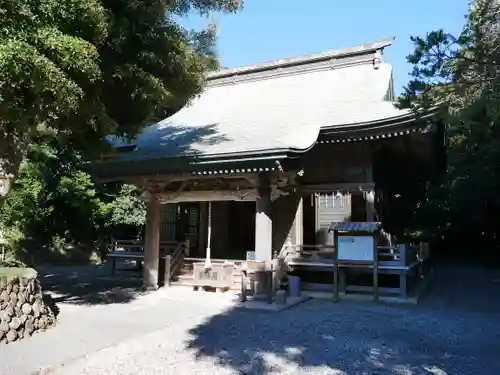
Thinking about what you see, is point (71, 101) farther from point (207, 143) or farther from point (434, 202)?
point (434, 202)

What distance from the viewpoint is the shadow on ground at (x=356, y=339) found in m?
4.95

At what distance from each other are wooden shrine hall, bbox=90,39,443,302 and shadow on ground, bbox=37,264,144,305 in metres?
0.92

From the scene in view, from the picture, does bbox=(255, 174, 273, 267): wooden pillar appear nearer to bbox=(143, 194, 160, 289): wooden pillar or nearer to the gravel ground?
the gravel ground

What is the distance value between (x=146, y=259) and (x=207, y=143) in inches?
134

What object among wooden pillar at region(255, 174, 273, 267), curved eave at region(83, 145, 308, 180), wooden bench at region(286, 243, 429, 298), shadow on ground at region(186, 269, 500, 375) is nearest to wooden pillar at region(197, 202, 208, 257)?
curved eave at region(83, 145, 308, 180)

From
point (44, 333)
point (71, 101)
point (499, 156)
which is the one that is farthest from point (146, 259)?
point (499, 156)

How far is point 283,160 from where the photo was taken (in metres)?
8.97

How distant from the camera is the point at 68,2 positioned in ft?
17.0

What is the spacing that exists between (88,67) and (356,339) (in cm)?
519

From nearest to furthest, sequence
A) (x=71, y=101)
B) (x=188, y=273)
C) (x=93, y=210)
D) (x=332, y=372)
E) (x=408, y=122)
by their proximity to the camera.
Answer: (x=332, y=372) < (x=71, y=101) < (x=408, y=122) < (x=188, y=273) < (x=93, y=210)

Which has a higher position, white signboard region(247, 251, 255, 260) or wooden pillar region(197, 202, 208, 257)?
wooden pillar region(197, 202, 208, 257)

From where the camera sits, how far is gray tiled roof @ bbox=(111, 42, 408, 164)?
1028 cm

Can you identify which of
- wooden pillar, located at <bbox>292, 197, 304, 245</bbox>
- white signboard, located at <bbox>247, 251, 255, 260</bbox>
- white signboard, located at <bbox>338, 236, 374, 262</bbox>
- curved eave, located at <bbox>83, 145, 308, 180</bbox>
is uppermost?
curved eave, located at <bbox>83, 145, 308, 180</bbox>

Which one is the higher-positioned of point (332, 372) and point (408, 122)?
point (408, 122)
